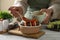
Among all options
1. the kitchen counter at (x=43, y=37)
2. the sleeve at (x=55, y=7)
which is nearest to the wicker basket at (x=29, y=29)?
the kitchen counter at (x=43, y=37)

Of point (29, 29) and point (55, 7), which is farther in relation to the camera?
point (55, 7)

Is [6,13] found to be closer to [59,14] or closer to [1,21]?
[1,21]

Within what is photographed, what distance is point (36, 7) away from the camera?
4.27 feet

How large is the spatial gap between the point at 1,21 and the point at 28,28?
169mm

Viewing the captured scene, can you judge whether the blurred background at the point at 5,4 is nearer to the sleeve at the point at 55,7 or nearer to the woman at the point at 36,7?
the woman at the point at 36,7

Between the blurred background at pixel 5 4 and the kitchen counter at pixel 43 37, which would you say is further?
the blurred background at pixel 5 4

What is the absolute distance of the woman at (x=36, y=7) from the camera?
37.8 inches

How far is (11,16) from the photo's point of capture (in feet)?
3.13

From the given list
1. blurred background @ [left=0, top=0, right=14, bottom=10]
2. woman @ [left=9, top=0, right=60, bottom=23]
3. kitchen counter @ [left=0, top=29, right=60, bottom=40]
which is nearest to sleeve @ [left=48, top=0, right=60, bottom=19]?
woman @ [left=9, top=0, right=60, bottom=23]

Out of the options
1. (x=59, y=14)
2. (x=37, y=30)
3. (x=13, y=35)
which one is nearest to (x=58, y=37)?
(x=37, y=30)

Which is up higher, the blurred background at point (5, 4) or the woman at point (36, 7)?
the blurred background at point (5, 4)

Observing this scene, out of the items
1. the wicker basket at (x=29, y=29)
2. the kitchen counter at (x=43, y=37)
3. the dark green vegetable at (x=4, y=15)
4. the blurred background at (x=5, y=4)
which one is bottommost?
the kitchen counter at (x=43, y=37)

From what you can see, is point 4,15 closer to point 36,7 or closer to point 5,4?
point 36,7

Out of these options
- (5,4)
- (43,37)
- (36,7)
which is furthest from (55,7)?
(5,4)
